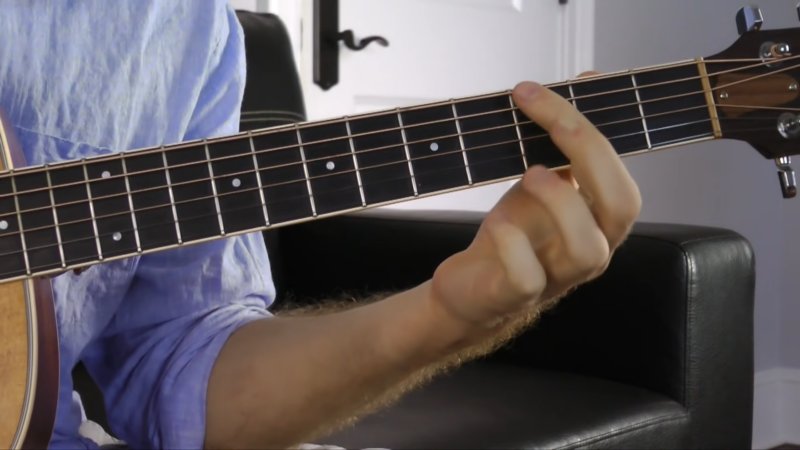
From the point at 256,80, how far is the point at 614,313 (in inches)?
27.1

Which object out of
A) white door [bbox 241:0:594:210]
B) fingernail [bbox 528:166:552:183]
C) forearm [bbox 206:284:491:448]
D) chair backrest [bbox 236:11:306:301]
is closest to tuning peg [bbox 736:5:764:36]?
fingernail [bbox 528:166:552:183]

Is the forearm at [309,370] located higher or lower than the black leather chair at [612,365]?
higher

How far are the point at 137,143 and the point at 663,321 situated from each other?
691 millimetres

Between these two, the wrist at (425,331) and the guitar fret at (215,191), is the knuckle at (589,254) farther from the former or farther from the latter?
the guitar fret at (215,191)

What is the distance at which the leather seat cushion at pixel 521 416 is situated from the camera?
98cm

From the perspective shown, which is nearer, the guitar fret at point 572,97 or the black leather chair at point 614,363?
the guitar fret at point 572,97

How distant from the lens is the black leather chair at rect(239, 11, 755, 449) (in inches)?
40.7

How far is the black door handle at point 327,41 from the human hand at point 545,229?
141cm

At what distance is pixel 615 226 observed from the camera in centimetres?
67

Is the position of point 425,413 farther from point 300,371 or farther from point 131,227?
point 131,227

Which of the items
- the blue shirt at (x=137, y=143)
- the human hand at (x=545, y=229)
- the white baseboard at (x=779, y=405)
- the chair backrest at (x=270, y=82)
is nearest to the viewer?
the human hand at (x=545, y=229)

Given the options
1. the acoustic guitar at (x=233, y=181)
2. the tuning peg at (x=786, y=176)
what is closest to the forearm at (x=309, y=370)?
the acoustic guitar at (x=233, y=181)

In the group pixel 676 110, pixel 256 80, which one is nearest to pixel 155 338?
pixel 676 110

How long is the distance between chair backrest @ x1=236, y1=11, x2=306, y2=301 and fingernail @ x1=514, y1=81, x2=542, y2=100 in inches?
35.0
